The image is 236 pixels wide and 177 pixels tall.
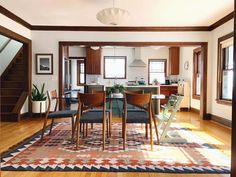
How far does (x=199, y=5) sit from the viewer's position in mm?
4406

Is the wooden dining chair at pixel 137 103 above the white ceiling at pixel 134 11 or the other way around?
the other way around

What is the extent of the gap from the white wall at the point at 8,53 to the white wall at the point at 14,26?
157 centimetres

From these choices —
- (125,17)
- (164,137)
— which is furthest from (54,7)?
(164,137)

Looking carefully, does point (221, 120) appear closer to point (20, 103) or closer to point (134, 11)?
point (134, 11)

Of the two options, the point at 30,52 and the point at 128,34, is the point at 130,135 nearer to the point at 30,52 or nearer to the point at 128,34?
the point at 128,34

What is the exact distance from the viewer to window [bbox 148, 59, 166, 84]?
10070mm

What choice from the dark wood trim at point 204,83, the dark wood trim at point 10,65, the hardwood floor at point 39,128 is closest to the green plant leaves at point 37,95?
the hardwood floor at point 39,128

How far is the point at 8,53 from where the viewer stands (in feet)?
23.5

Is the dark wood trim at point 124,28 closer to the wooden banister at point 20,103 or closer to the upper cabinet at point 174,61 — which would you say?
the wooden banister at point 20,103

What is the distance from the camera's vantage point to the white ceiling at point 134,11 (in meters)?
4.28

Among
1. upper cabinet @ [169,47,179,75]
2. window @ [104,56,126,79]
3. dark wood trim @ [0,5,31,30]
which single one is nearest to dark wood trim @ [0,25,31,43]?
dark wood trim @ [0,5,31,30]

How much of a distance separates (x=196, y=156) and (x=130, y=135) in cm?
138

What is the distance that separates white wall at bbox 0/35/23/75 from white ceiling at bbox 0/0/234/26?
1862 millimetres

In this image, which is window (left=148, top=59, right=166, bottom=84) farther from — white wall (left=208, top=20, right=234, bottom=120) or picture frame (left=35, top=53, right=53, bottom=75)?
picture frame (left=35, top=53, right=53, bottom=75)
